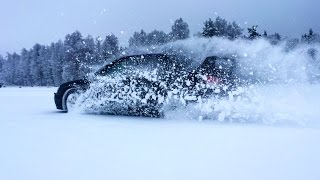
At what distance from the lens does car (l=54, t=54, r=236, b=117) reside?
779 cm

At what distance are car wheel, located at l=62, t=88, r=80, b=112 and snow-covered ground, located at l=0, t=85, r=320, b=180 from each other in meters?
1.73

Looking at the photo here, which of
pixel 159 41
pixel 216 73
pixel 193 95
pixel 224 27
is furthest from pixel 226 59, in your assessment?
pixel 159 41

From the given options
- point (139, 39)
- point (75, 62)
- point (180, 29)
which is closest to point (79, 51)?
point (75, 62)

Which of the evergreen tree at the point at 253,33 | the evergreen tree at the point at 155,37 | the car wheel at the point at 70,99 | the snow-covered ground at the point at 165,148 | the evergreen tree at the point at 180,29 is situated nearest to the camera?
the snow-covered ground at the point at 165,148

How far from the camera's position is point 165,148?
4.87 meters

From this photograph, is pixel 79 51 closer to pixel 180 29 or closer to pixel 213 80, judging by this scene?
pixel 180 29

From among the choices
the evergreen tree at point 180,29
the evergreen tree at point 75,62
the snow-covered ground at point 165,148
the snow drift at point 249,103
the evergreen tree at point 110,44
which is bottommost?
the snow-covered ground at point 165,148

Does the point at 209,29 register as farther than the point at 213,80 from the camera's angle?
Yes

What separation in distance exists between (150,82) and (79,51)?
312ft

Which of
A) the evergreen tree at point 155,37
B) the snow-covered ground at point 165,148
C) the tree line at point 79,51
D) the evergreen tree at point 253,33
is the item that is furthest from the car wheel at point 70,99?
the evergreen tree at point 155,37

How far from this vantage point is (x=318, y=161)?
13.6 feet

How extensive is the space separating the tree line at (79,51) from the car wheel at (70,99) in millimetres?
56307

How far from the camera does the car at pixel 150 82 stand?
779 centimetres

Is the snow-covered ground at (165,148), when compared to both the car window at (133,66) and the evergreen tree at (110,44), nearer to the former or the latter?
the car window at (133,66)
